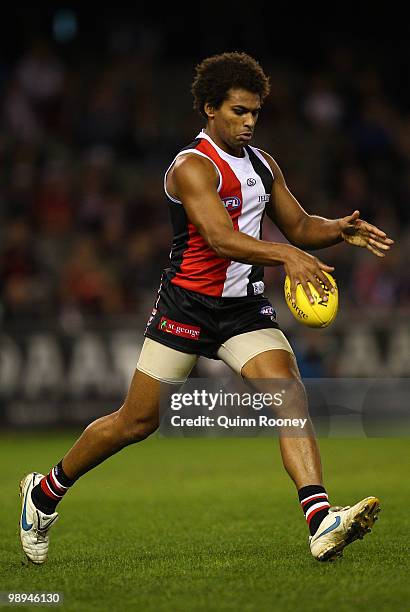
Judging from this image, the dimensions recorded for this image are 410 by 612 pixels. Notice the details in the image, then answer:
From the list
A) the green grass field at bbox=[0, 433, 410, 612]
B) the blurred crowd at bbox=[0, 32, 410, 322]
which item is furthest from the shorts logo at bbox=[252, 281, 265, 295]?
the blurred crowd at bbox=[0, 32, 410, 322]

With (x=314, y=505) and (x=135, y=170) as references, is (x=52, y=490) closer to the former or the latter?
(x=314, y=505)

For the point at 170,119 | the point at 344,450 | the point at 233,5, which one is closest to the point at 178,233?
the point at 344,450

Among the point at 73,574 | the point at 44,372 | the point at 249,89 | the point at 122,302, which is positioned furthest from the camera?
the point at 122,302

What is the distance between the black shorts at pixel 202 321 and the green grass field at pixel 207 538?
112 centimetres

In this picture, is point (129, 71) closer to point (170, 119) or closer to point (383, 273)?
point (170, 119)

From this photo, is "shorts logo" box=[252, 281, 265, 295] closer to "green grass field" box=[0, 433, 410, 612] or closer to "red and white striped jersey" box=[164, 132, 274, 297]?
"red and white striped jersey" box=[164, 132, 274, 297]

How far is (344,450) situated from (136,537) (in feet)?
17.2

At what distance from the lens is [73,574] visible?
6.00 meters

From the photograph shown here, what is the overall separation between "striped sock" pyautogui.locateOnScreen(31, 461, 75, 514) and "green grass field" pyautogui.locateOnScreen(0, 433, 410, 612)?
0.93 ft

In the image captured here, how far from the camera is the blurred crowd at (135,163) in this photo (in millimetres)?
15234

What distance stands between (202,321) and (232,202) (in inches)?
25.1

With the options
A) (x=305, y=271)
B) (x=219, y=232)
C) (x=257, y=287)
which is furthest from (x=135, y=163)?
(x=305, y=271)

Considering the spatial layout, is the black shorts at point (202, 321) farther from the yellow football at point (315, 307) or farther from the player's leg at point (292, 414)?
the yellow football at point (315, 307)

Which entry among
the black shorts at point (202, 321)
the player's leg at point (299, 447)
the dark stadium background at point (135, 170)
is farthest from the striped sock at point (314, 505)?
the dark stadium background at point (135, 170)
